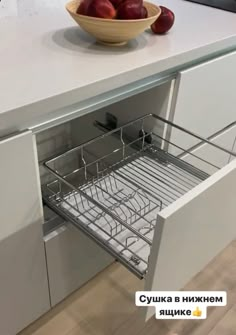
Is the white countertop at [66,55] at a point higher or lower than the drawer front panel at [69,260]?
higher

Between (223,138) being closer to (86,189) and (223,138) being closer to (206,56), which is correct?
(206,56)

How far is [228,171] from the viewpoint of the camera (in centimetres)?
61

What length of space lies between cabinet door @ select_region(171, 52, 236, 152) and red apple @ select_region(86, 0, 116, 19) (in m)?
0.23

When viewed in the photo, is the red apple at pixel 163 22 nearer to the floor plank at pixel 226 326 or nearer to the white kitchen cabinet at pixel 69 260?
the white kitchen cabinet at pixel 69 260

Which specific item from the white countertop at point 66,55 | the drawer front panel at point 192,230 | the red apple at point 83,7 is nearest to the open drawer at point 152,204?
the drawer front panel at point 192,230

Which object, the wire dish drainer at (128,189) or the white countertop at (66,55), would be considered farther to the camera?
the wire dish drainer at (128,189)

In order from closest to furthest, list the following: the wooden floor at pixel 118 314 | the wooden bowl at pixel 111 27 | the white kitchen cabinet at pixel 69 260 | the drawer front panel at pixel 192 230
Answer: the drawer front panel at pixel 192 230 < the wooden bowl at pixel 111 27 < the white kitchen cabinet at pixel 69 260 < the wooden floor at pixel 118 314

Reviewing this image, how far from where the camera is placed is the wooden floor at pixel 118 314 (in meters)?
1.03

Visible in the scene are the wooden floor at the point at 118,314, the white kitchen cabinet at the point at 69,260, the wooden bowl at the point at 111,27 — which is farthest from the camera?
the wooden floor at the point at 118,314

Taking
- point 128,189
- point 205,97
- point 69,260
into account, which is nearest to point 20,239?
point 69,260

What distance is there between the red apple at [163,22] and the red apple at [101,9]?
7.0 inches

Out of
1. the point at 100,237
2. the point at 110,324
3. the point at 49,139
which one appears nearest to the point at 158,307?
the point at 100,237

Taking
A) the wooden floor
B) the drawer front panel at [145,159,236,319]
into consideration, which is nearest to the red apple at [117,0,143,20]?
the drawer front panel at [145,159,236,319]

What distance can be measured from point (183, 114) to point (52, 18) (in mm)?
463
